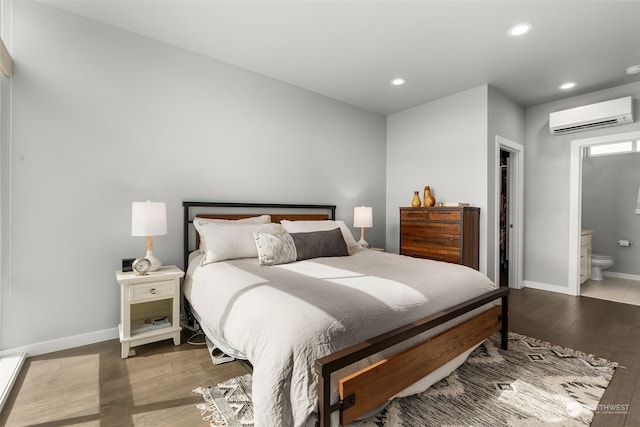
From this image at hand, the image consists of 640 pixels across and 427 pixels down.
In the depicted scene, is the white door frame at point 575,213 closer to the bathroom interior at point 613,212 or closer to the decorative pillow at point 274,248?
the bathroom interior at point 613,212

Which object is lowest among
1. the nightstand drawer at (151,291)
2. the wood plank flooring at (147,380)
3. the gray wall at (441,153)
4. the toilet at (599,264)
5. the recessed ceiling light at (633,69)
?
the wood plank flooring at (147,380)

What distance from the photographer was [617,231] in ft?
17.4

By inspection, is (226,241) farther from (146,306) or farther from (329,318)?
(329,318)

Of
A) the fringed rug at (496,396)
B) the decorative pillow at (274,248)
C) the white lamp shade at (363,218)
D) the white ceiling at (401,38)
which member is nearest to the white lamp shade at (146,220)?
the decorative pillow at (274,248)

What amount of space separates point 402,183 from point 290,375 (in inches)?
154

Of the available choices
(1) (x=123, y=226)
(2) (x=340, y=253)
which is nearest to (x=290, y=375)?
(2) (x=340, y=253)

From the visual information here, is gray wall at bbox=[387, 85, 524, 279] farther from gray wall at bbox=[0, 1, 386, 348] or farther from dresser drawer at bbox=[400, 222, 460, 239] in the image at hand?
gray wall at bbox=[0, 1, 386, 348]

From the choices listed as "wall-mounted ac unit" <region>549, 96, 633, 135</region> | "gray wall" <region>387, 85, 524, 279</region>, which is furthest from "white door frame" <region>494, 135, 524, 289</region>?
"wall-mounted ac unit" <region>549, 96, 633, 135</region>

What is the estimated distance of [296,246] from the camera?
9.04 feet

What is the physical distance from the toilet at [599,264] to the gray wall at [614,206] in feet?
1.55

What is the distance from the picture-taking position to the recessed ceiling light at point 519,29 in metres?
2.57

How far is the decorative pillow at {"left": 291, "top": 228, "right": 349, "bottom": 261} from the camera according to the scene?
279cm

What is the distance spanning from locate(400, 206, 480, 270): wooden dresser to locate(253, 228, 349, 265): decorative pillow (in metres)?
1.35

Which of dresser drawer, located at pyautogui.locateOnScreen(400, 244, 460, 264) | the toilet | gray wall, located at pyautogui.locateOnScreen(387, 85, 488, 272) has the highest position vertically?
gray wall, located at pyautogui.locateOnScreen(387, 85, 488, 272)
